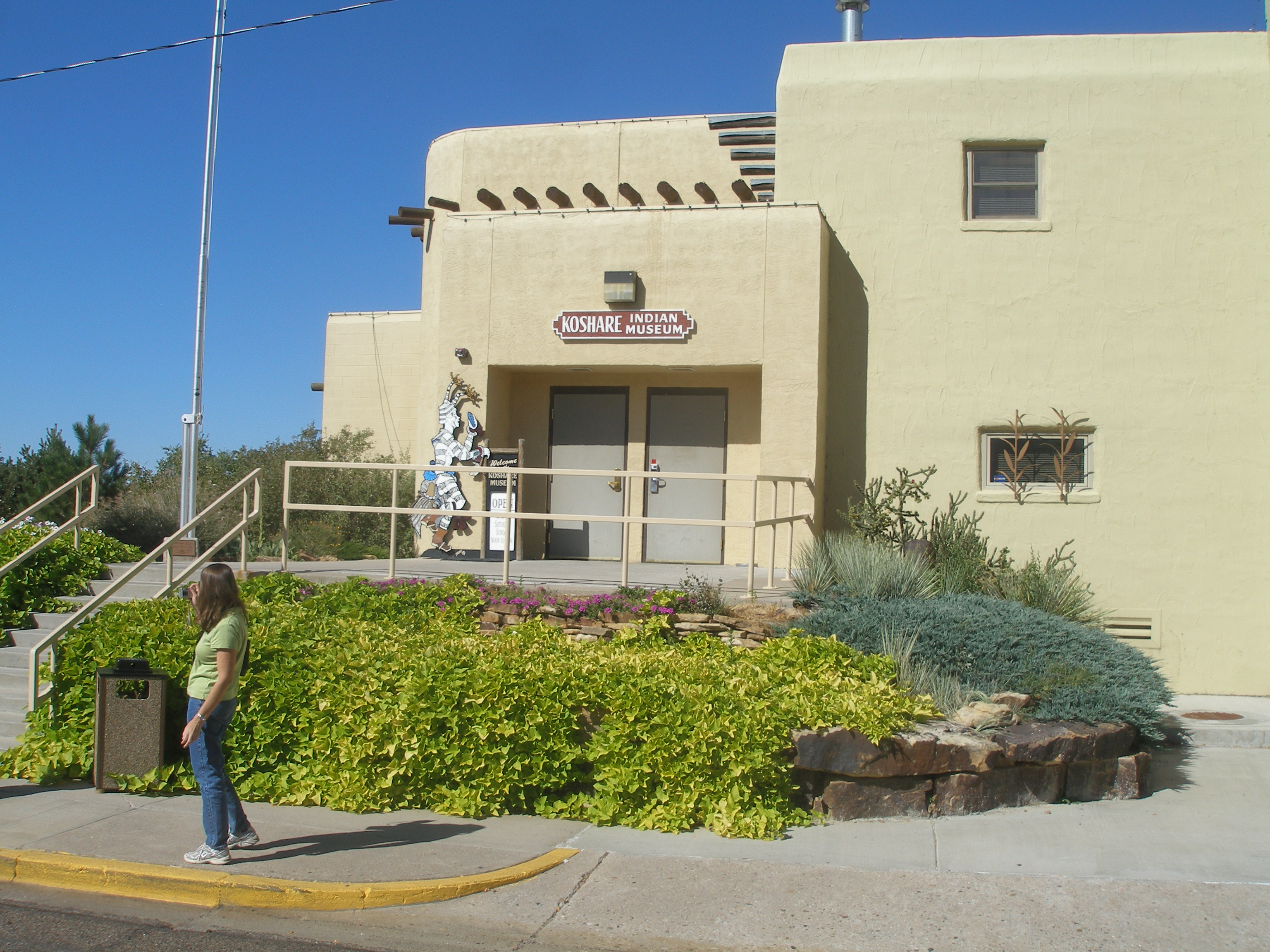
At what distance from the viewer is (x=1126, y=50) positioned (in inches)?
473

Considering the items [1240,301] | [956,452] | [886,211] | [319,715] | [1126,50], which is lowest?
[319,715]

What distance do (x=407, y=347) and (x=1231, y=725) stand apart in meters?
14.9

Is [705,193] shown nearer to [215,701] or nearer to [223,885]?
[215,701]

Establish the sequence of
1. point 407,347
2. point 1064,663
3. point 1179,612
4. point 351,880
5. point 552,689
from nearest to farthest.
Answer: point 351,880 → point 552,689 → point 1064,663 → point 1179,612 → point 407,347

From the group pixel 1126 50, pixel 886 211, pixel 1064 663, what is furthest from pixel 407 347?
pixel 1064 663

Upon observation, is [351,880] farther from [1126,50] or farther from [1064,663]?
[1126,50]

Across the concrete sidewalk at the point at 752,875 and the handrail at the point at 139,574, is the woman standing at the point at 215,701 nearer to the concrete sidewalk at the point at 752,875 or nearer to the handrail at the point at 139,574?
the concrete sidewalk at the point at 752,875

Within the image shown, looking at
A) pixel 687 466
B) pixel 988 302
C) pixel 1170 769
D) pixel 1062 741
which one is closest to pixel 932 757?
pixel 1062 741

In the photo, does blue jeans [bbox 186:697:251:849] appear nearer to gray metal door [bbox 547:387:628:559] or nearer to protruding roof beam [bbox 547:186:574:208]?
gray metal door [bbox 547:387:628:559]

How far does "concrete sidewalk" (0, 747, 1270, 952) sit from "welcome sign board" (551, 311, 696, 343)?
682 centimetres

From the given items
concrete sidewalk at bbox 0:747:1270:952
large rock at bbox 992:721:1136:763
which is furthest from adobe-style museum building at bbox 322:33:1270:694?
concrete sidewalk at bbox 0:747:1270:952

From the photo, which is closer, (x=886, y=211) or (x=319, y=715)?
(x=319, y=715)

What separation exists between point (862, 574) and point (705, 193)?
6935 mm

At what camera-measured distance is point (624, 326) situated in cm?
1210
